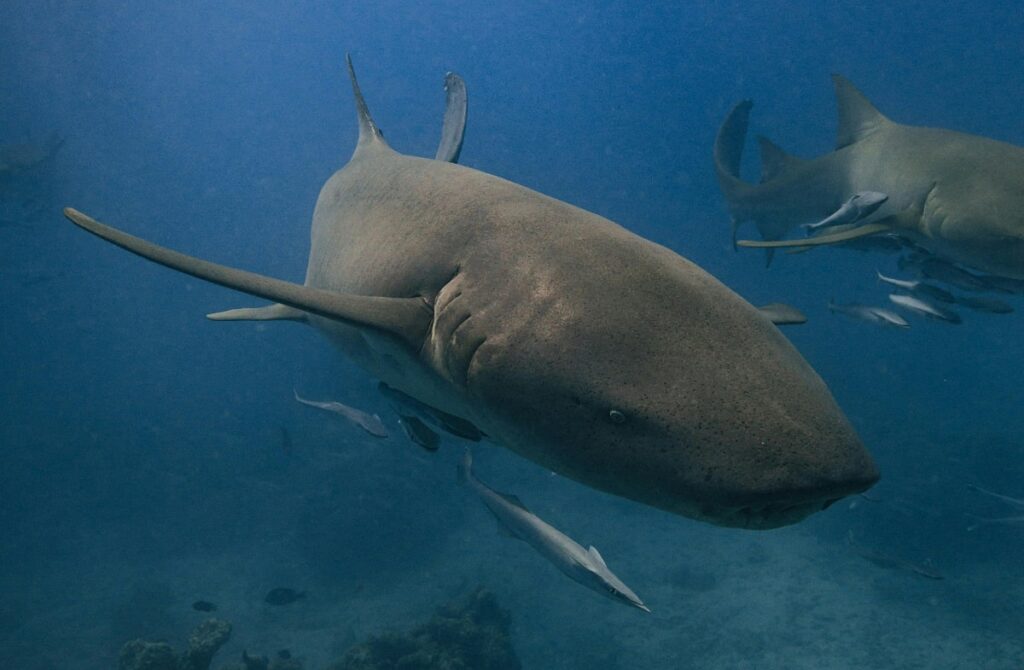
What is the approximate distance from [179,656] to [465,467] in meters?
7.56

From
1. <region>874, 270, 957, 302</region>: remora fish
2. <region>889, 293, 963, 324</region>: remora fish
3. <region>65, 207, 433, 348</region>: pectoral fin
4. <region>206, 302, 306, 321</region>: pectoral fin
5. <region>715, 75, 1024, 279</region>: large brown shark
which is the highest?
<region>715, 75, 1024, 279</region>: large brown shark

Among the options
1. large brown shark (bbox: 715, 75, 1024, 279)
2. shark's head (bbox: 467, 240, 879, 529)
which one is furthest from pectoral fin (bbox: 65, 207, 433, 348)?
large brown shark (bbox: 715, 75, 1024, 279)

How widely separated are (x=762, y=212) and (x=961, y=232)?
11.9 feet

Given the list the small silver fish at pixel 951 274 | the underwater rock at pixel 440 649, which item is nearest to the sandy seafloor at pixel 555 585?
the underwater rock at pixel 440 649

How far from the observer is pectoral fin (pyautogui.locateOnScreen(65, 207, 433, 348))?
2129mm

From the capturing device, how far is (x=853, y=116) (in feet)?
21.4

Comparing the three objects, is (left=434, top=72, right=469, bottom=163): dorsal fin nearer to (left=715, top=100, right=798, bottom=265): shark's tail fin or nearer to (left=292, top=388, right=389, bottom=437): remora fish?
(left=292, top=388, right=389, bottom=437): remora fish

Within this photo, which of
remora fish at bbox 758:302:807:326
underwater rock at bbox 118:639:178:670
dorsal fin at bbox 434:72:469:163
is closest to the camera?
remora fish at bbox 758:302:807:326

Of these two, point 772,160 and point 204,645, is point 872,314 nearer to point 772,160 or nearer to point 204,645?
point 772,160

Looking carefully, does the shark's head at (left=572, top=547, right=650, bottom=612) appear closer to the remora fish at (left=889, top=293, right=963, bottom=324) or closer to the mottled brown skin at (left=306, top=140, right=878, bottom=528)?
the mottled brown skin at (left=306, top=140, right=878, bottom=528)

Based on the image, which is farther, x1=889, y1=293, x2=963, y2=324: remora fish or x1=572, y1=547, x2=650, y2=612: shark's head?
x1=889, y1=293, x2=963, y2=324: remora fish

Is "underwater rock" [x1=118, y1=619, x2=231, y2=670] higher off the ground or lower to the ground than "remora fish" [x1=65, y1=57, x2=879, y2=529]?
Answer: lower

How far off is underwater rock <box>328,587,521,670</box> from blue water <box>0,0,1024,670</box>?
2.21 meters

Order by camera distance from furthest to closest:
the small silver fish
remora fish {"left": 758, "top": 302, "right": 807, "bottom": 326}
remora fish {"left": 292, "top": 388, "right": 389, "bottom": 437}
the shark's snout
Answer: remora fish {"left": 292, "top": 388, "right": 389, "bottom": 437}
the small silver fish
remora fish {"left": 758, "top": 302, "right": 807, "bottom": 326}
the shark's snout
